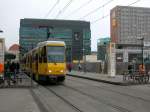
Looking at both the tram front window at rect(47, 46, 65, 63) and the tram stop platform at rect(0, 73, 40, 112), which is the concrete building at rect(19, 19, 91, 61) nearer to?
the tram front window at rect(47, 46, 65, 63)

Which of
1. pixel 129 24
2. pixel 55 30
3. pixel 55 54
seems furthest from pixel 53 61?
pixel 129 24

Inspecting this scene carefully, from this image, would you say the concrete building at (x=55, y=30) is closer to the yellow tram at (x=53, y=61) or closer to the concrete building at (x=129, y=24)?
the concrete building at (x=129, y=24)

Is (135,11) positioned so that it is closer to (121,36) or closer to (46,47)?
(121,36)

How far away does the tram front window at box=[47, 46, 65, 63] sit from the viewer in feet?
112

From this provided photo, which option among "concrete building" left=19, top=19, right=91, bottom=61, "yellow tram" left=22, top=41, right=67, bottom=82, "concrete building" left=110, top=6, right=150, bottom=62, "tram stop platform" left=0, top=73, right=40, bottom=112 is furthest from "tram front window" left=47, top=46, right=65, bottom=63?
"concrete building" left=19, top=19, right=91, bottom=61

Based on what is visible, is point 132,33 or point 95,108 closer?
point 95,108

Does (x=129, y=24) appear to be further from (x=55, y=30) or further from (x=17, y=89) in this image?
(x=17, y=89)

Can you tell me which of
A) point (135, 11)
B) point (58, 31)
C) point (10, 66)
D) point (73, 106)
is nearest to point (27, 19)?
point (58, 31)

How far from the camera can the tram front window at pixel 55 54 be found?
3422cm

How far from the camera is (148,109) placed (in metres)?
16.5

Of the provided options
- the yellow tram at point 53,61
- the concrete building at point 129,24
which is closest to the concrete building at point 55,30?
the concrete building at point 129,24

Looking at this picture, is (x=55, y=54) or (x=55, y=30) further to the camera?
(x=55, y=30)

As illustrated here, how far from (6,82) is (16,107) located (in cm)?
1556

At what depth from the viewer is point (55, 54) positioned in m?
34.4
